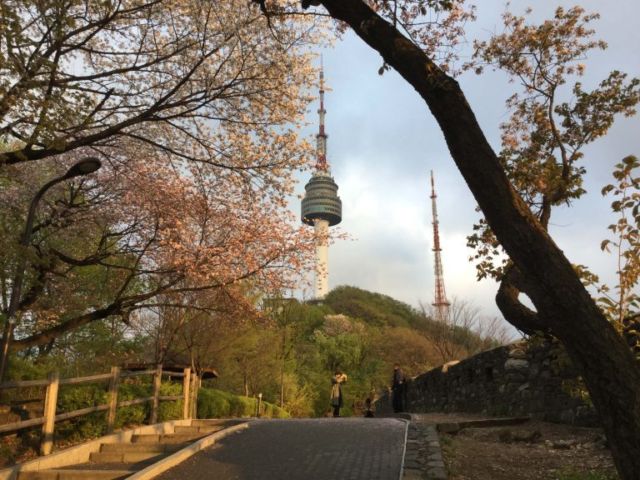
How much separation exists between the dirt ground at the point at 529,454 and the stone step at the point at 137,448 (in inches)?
162

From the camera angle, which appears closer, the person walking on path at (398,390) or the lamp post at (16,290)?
the lamp post at (16,290)

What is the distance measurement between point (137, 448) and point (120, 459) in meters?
0.32

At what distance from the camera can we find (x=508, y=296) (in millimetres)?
7562

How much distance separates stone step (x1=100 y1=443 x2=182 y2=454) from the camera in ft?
25.9

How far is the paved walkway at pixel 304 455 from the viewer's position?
20.5ft

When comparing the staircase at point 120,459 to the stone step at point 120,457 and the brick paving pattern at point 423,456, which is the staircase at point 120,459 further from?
the brick paving pattern at point 423,456

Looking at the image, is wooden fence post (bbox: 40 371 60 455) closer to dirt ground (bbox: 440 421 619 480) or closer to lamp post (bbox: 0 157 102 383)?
lamp post (bbox: 0 157 102 383)

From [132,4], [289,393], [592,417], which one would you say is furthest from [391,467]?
[289,393]

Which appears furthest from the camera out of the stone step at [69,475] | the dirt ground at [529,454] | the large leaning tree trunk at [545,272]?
the stone step at [69,475]

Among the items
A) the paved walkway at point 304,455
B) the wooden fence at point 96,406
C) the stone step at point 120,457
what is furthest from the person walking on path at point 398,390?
the stone step at point 120,457

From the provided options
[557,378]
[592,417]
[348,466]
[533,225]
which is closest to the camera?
[533,225]

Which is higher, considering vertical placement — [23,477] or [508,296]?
[508,296]

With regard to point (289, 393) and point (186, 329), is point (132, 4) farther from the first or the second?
point (289, 393)

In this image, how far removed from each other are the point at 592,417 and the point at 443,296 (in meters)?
51.1
